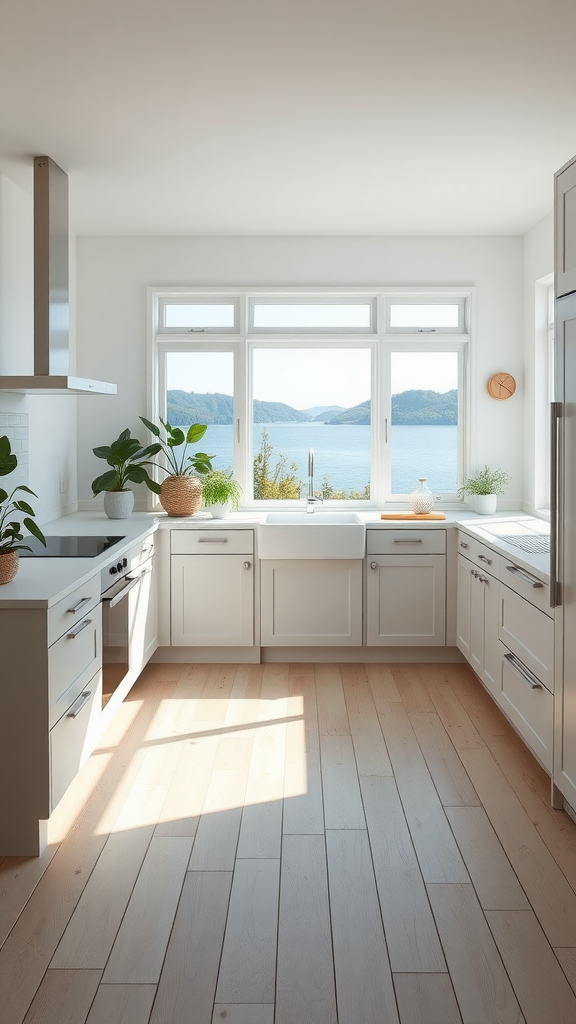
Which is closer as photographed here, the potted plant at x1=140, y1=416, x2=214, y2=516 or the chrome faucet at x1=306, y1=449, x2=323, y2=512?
the potted plant at x1=140, y1=416, x2=214, y2=516

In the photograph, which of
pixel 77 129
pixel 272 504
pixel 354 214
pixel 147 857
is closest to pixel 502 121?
pixel 354 214

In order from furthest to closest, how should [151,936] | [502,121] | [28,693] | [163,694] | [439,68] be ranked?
[163,694]
[502,121]
[439,68]
[28,693]
[151,936]

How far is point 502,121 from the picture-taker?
3.29 meters

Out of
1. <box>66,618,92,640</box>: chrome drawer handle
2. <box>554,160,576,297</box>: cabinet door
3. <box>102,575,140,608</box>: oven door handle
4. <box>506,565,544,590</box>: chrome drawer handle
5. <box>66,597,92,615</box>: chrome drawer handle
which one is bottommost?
<box>66,618,92,640</box>: chrome drawer handle

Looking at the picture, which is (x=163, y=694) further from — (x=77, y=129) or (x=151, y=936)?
(x=77, y=129)

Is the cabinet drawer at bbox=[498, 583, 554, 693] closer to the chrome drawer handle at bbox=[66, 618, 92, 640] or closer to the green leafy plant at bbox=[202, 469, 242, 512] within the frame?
the chrome drawer handle at bbox=[66, 618, 92, 640]

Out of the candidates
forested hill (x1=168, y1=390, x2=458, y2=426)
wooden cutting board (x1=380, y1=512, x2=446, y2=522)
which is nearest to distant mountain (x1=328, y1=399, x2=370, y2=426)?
forested hill (x1=168, y1=390, x2=458, y2=426)

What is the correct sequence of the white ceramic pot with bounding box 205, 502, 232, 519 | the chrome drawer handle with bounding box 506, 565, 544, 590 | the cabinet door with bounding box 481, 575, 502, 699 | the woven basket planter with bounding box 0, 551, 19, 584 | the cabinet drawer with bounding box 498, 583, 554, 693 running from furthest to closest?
the white ceramic pot with bounding box 205, 502, 232, 519 < the cabinet door with bounding box 481, 575, 502, 699 < the chrome drawer handle with bounding box 506, 565, 544, 590 < the cabinet drawer with bounding box 498, 583, 554, 693 < the woven basket planter with bounding box 0, 551, 19, 584

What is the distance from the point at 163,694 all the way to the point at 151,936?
213cm

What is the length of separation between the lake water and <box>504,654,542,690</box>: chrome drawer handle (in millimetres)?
1987

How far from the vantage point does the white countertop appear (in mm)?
2704

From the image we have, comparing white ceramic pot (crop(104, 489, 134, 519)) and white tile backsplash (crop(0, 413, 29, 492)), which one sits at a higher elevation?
white tile backsplash (crop(0, 413, 29, 492))

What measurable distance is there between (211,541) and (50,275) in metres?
1.69

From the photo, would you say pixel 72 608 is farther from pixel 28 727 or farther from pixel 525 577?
pixel 525 577
